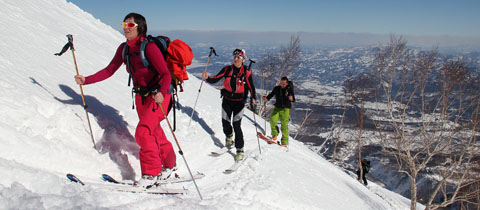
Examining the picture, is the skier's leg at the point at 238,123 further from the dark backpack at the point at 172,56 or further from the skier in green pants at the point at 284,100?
the skier in green pants at the point at 284,100

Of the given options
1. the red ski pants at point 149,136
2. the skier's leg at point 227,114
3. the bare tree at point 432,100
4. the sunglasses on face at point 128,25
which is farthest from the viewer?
the bare tree at point 432,100

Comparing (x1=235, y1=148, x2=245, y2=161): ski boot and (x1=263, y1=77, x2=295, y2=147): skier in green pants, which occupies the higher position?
(x1=263, y1=77, x2=295, y2=147): skier in green pants

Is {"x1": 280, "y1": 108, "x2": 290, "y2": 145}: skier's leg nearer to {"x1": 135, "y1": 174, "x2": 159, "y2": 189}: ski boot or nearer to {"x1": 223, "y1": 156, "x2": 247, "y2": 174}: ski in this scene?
{"x1": 223, "y1": 156, "x2": 247, "y2": 174}: ski

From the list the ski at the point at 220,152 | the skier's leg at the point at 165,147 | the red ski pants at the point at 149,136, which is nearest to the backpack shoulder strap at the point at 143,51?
the red ski pants at the point at 149,136

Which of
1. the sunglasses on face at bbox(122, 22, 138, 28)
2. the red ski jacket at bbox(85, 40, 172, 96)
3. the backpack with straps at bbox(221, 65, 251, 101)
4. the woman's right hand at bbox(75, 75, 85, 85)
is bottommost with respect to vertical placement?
the backpack with straps at bbox(221, 65, 251, 101)

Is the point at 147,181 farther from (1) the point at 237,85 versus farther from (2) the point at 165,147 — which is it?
(1) the point at 237,85

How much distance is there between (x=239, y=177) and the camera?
550cm

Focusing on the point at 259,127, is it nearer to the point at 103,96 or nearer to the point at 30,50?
the point at 103,96

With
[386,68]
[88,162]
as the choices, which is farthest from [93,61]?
[386,68]

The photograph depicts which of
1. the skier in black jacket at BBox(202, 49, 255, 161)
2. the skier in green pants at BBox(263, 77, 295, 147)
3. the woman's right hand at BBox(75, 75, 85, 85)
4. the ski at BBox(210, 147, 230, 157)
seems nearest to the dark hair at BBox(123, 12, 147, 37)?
the woman's right hand at BBox(75, 75, 85, 85)

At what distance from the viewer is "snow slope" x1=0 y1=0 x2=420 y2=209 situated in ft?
10.0

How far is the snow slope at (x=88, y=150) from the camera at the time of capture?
3.05 metres

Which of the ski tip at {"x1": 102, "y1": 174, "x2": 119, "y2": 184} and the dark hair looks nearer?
the dark hair

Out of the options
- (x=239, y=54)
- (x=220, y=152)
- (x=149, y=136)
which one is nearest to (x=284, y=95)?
(x=239, y=54)
